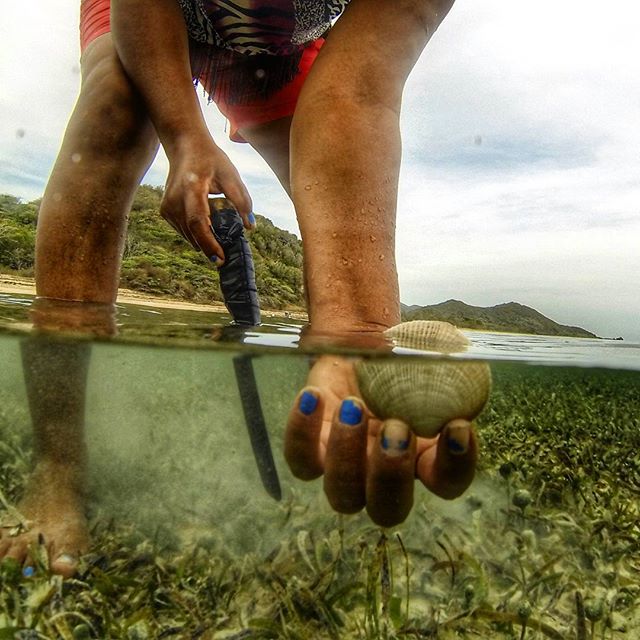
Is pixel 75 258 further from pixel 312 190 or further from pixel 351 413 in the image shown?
pixel 351 413

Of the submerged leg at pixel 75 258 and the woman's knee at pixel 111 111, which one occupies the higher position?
the woman's knee at pixel 111 111

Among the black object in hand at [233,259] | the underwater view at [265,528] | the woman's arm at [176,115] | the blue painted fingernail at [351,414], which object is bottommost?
the underwater view at [265,528]

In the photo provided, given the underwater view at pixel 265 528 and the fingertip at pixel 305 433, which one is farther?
the underwater view at pixel 265 528

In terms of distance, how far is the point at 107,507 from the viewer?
111 inches

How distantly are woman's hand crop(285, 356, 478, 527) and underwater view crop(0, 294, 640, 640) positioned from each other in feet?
1.69

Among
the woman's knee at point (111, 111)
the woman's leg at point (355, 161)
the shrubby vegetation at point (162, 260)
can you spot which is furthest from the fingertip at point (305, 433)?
the shrubby vegetation at point (162, 260)

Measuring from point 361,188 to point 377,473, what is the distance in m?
1.10

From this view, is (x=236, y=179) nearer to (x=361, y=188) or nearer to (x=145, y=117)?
(x=361, y=188)

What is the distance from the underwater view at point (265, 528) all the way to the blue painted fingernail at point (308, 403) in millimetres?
615

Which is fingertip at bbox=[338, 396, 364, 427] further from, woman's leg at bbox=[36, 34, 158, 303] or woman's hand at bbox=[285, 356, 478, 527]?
woman's leg at bbox=[36, 34, 158, 303]

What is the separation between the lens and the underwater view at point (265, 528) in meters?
2.21

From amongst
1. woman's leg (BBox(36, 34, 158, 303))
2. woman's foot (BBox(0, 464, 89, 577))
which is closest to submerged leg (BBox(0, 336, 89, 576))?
woman's foot (BBox(0, 464, 89, 577))

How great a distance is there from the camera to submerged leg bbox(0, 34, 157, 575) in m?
2.57

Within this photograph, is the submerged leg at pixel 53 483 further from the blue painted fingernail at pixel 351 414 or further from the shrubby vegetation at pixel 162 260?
the shrubby vegetation at pixel 162 260
